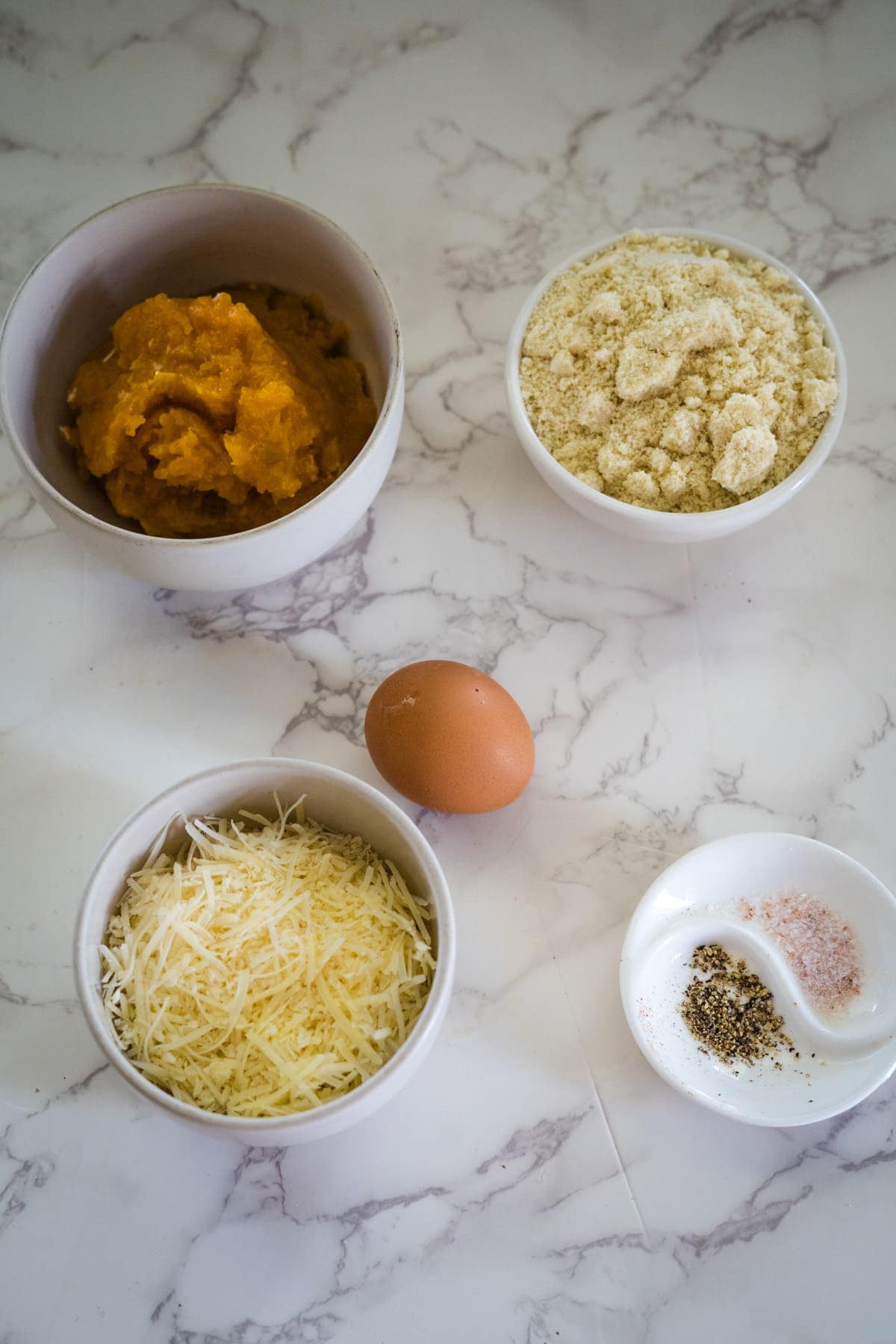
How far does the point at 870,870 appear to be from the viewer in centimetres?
141

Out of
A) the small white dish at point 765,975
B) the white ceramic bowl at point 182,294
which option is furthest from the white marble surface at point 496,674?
the white ceramic bowl at point 182,294

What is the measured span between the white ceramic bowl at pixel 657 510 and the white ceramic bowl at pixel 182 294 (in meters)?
0.16

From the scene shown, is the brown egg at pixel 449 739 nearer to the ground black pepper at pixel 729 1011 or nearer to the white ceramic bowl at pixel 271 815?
the white ceramic bowl at pixel 271 815

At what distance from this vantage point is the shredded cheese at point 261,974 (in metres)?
1.17

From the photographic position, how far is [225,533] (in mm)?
1384

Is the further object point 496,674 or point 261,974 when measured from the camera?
point 496,674

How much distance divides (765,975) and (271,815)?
59 centimetres

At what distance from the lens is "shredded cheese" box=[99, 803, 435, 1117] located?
117cm

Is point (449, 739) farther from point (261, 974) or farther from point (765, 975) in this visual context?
point (765, 975)

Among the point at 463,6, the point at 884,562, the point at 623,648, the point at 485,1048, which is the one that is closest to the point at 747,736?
the point at 623,648

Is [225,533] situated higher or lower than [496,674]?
higher

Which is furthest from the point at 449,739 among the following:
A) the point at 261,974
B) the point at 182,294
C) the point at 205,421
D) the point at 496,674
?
the point at 182,294

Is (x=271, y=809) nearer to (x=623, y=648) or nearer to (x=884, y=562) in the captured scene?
(x=623, y=648)

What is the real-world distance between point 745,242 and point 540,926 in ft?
2.98
